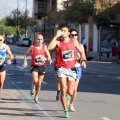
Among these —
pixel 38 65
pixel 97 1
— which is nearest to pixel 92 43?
pixel 97 1

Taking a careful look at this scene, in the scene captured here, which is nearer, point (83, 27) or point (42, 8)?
point (83, 27)

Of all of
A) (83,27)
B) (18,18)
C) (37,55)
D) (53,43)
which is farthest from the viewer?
(18,18)

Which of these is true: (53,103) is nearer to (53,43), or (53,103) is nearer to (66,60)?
(66,60)

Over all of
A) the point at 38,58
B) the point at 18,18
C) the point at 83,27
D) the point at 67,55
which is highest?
the point at 18,18

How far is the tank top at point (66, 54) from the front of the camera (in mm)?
9844

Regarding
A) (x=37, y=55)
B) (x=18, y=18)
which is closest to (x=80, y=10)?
(x=37, y=55)

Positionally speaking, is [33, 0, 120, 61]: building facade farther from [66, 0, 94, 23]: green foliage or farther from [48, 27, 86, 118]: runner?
[48, 27, 86, 118]: runner

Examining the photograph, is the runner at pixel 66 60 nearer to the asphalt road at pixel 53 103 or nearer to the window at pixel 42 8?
the asphalt road at pixel 53 103

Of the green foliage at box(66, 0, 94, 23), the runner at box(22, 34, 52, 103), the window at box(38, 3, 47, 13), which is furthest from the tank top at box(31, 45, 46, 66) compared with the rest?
the window at box(38, 3, 47, 13)

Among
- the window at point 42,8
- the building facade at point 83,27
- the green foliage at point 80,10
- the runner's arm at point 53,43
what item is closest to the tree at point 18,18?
the building facade at point 83,27

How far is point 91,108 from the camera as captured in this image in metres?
11.5

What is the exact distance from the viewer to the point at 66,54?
32.4 feet

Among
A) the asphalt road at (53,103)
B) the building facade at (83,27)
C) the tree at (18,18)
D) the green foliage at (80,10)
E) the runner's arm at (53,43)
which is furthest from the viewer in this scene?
the tree at (18,18)

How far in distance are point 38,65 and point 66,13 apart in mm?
43623
